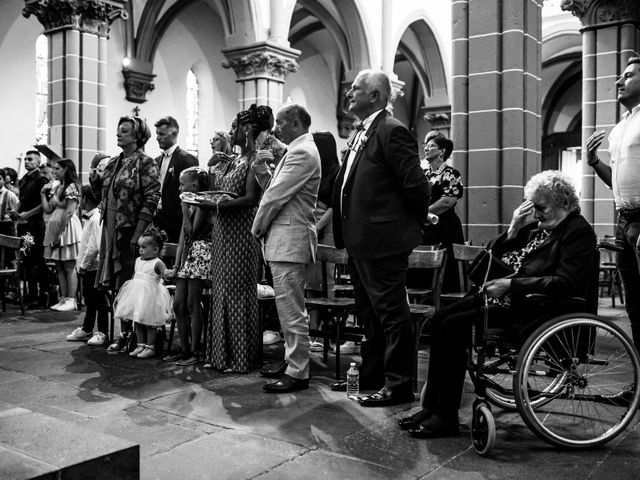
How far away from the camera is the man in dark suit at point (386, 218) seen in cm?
383

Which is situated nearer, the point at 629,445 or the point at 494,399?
the point at 629,445

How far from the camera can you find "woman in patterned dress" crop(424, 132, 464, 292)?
218 inches

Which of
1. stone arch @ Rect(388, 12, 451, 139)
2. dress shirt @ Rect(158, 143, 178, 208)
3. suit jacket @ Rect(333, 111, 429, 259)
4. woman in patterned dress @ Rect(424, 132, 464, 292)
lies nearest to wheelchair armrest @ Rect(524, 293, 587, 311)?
suit jacket @ Rect(333, 111, 429, 259)

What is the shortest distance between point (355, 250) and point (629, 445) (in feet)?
5.31

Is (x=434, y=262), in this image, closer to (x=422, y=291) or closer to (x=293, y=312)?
(x=422, y=291)

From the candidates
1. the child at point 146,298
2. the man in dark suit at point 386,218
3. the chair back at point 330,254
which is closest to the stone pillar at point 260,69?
the child at point 146,298

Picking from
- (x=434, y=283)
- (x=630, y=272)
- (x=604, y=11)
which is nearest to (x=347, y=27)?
(x=604, y=11)

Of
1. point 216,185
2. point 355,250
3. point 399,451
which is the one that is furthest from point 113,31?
point 399,451

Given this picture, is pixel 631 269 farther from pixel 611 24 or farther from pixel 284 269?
pixel 611 24

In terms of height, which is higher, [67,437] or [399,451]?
[67,437]

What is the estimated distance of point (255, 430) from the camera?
3.45m

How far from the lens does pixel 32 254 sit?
8766mm

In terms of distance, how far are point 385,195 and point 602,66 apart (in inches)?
293

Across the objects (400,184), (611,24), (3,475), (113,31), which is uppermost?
(113,31)
